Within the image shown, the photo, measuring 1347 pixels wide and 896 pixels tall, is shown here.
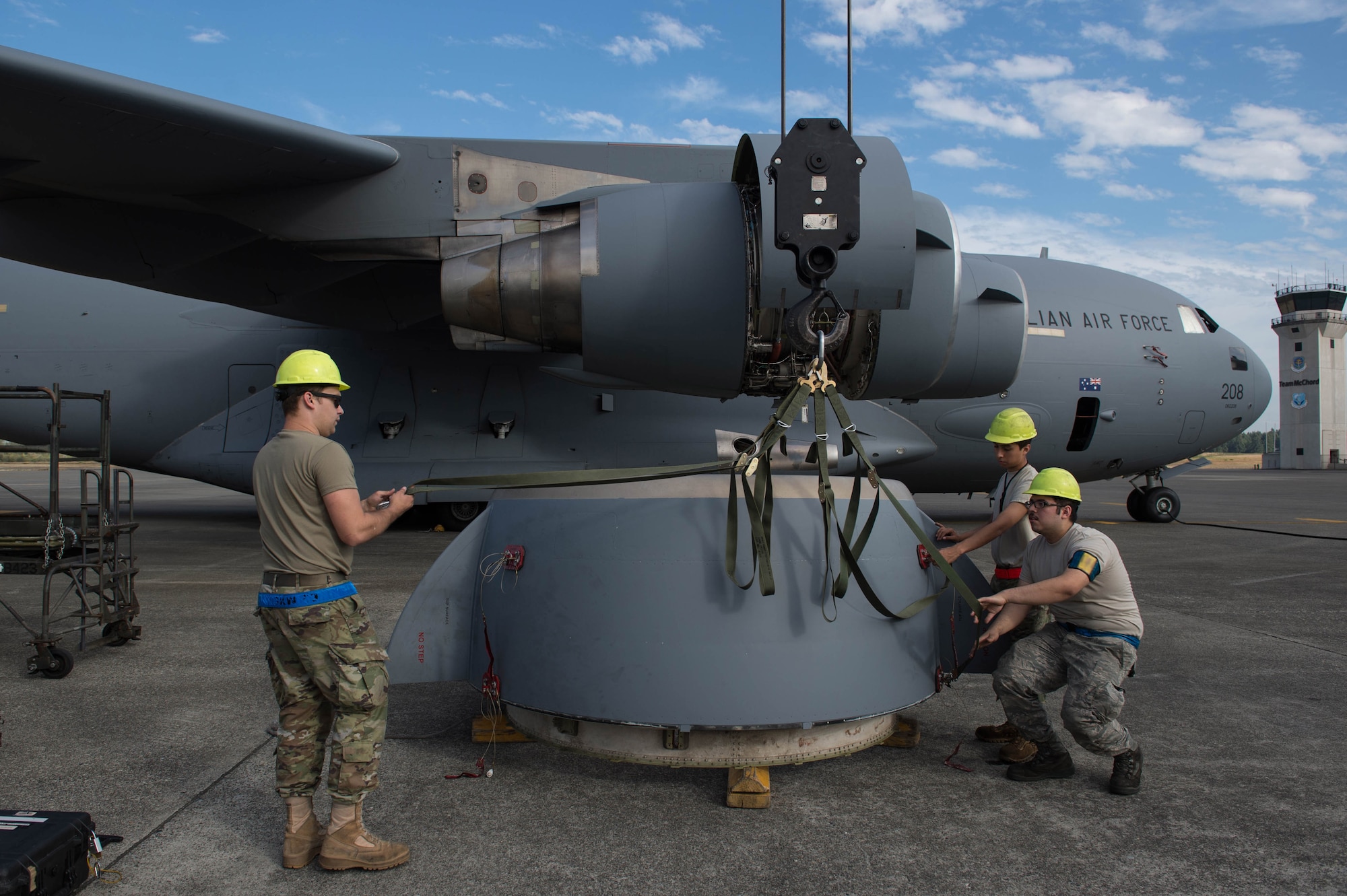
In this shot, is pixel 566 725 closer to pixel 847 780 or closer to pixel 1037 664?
pixel 847 780

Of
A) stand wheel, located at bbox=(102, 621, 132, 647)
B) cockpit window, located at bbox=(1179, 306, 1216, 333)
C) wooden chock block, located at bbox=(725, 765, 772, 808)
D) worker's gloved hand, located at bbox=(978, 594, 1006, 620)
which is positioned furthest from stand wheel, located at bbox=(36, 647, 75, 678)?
cockpit window, located at bbox=(1179, 306, 1216, 333)

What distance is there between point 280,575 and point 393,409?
26.4 ft

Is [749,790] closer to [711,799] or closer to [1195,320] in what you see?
[711,799]

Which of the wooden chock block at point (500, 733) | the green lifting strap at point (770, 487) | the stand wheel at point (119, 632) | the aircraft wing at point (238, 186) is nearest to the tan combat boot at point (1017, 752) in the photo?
the green lifting strap at point (770, 487)

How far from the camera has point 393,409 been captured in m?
10.4

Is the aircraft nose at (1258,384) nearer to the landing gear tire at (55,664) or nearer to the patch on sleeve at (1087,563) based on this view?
the patch on sleeve at (1087,563)

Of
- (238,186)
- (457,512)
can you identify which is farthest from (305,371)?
(457,512)

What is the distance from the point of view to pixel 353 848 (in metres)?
2.62

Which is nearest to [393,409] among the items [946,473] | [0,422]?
[0,422]

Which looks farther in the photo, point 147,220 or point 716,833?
point 147,220

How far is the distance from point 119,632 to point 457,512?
6.10 meters

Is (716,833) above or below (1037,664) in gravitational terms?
below

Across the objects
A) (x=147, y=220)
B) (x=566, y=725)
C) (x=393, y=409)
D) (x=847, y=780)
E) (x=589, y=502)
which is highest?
(x=147, y=220)

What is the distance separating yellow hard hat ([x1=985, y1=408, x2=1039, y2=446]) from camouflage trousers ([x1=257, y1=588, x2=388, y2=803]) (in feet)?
9.61
